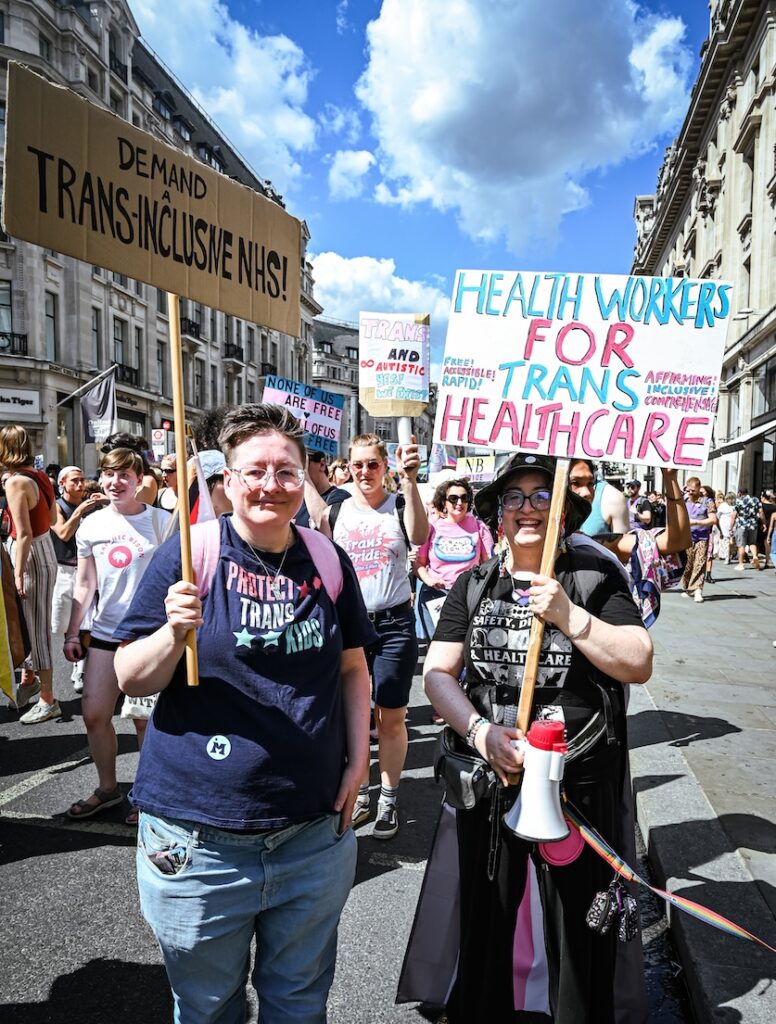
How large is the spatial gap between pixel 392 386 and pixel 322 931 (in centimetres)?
461

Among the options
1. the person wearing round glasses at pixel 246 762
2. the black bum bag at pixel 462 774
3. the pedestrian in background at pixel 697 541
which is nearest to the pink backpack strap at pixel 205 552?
the person wearing round glasses at pixel 246 762

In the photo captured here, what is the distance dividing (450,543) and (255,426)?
411 centimetres

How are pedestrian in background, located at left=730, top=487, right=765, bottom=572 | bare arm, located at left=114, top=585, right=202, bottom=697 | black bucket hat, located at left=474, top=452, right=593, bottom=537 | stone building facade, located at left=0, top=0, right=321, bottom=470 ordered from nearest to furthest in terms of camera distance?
1. bare arm, located at left=114, top=585, right=202, bottom=697
2. black bucket hat, located at left=474, top=452, right=593, bottom=537
3. pedestrian in background, located at left=730, top=487, right=765, bottom=572
4. stone building facade, located at left=0, top=0, right=321, bottom=470

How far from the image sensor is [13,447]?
4.53m

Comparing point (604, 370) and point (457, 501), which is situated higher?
point (604, 370)

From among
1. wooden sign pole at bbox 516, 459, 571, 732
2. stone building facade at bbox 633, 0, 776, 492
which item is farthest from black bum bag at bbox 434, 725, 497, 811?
stone building facade at bbox 633, 0, 776, 492

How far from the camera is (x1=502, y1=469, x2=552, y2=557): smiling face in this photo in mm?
2275

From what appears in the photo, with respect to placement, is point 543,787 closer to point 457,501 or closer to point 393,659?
point 393,659

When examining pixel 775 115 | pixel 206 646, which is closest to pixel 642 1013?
pixel 206 646

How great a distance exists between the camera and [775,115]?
78.0 feet

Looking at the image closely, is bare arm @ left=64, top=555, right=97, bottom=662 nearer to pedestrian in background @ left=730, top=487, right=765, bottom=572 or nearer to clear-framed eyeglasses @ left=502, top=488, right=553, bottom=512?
clear-framed eyeglasses @ left=502, top=488, right=553, bottom=512

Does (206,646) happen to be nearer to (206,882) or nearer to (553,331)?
(206,882)

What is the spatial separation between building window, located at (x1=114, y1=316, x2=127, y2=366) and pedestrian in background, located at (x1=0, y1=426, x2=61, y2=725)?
3150cm

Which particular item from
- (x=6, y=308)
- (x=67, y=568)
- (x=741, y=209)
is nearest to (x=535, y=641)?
(x=67, y=568)
